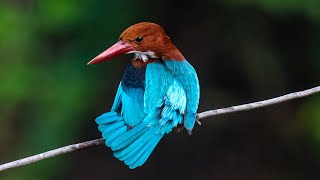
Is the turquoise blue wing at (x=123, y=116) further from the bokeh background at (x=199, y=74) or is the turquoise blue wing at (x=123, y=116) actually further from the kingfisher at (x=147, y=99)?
the bokeh background at (x=199, y=74)

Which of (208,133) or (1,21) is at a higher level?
(1,21)

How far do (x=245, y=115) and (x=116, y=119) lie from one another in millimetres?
2908

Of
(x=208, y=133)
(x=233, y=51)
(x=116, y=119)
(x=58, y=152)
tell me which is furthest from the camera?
(x=208, y=133)

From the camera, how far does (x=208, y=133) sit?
651 cm

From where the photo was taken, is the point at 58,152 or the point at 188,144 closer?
the point at 58,152

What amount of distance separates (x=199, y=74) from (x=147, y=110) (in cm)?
261

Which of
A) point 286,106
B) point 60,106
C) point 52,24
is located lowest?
point 286,106

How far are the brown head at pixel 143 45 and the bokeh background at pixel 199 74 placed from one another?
57.3 inches

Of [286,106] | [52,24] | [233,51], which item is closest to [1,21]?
[52,24]

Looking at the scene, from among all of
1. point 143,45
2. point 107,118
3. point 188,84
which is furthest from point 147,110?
point 143,45

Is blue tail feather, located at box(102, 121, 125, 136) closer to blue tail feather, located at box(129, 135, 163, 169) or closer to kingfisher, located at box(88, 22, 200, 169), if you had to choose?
kingfisher, located at box(88, 22, 200, 169)

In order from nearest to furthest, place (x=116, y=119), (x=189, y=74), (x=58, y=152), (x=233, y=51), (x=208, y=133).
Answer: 1. (x=58, y=152)
2. (x=116, y=119)
3. (x=189, y=74)
4. (x=233, y=51)
5. (x=208, y=133)

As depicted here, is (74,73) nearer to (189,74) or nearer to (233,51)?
(233,51)

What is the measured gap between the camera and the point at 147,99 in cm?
376
